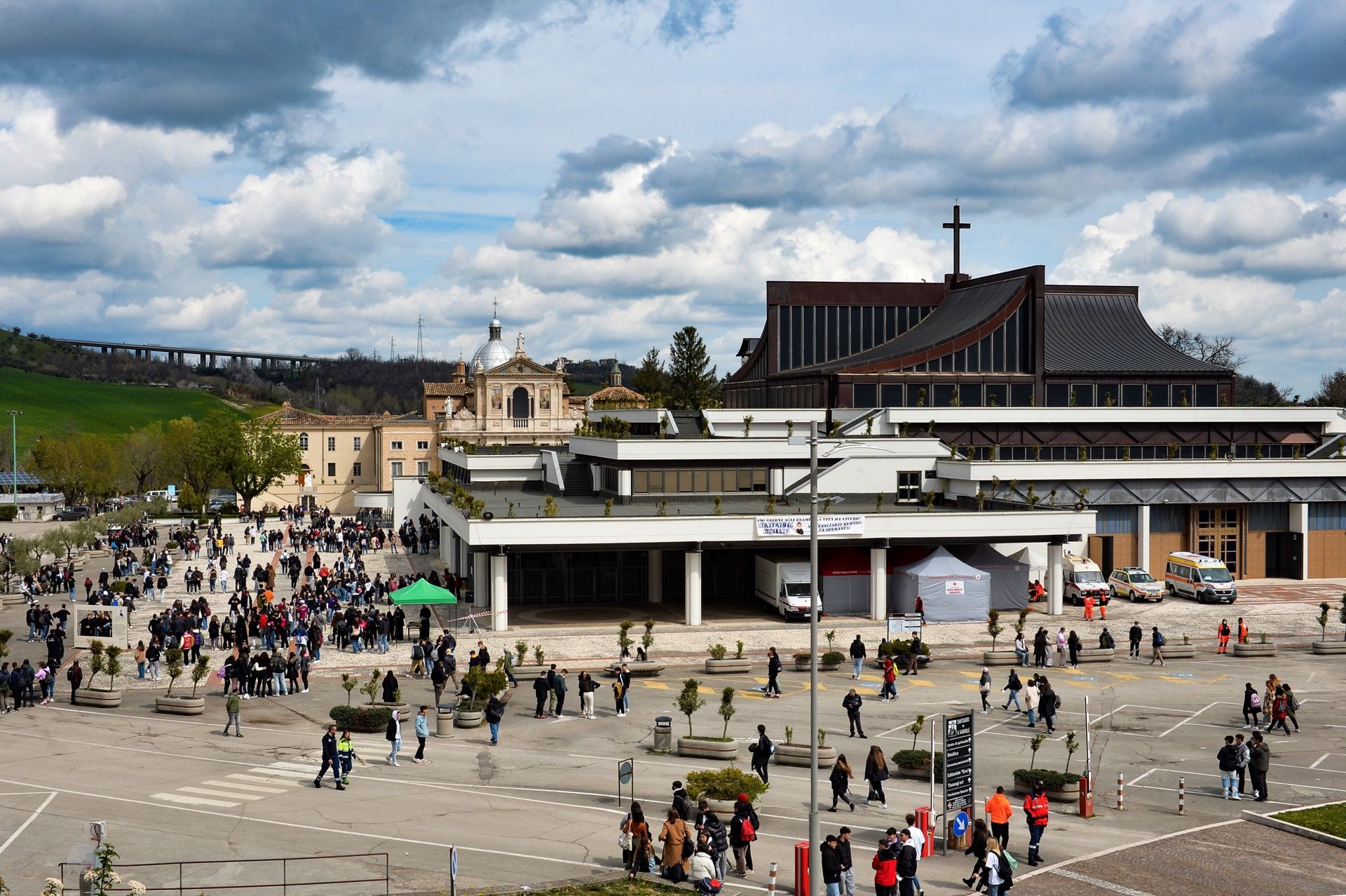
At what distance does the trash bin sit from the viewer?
98.7 ft

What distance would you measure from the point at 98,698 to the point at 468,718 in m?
11.3

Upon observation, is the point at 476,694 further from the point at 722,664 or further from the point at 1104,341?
the point at 1104,341

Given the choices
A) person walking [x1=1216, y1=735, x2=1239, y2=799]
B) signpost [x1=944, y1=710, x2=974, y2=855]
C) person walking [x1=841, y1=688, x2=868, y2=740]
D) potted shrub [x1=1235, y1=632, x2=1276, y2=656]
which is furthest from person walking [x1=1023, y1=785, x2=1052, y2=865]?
potted shrub [x1=1235, y1=632, x2=1276, y2=656]

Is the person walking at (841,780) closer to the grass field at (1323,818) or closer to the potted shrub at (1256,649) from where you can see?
the grass field at (1323,818)

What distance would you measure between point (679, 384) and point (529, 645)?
7931cm

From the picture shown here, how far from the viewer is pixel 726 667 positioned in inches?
1575

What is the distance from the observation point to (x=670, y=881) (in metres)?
20.8

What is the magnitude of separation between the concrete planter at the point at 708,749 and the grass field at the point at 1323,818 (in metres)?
11.7

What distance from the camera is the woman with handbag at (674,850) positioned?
20.7 metres

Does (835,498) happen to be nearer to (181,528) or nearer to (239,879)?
(239,879)

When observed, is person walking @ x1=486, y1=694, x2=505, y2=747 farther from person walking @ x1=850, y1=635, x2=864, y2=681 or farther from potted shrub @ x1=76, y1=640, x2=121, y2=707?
person walking @ x1=850, y1=635, x2=864, y2=681

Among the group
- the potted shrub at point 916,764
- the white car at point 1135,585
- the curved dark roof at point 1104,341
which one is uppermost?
the curved dark roof at point 1104,341

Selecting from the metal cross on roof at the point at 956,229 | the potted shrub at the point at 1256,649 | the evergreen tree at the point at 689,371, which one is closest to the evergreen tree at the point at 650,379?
the evergreen tree at the point at 689,371

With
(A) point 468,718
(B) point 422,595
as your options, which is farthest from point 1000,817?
(B) point 422,595
